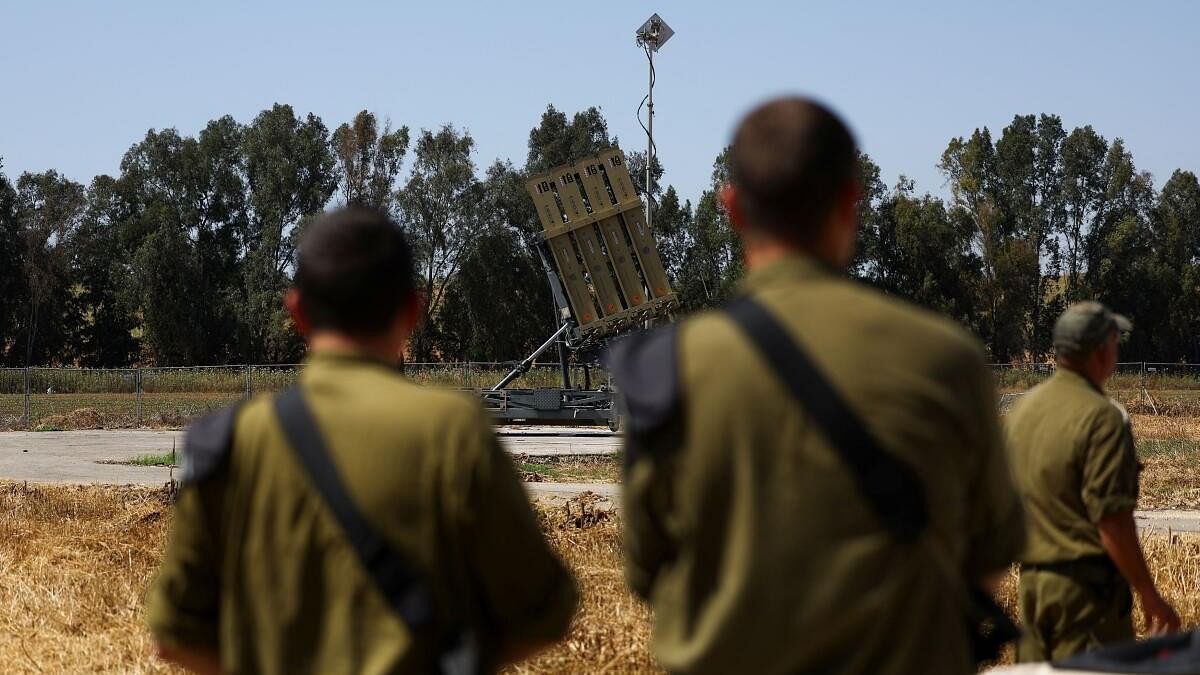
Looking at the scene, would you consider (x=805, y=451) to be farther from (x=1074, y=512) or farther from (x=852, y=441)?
(x=1074, y=512)

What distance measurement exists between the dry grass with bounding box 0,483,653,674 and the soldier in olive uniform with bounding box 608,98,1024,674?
430cm

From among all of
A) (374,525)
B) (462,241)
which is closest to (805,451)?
(374,525)

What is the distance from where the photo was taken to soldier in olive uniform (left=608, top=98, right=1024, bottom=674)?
215 cm

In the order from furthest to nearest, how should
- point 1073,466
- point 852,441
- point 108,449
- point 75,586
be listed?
point 108,449 → point 75,586 → point 1073,466 → point 852,441

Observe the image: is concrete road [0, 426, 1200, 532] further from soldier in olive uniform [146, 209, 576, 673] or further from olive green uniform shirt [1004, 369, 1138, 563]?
soldier in olive uniform [146, 209, 576, 673]

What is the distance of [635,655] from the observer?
6531 mm

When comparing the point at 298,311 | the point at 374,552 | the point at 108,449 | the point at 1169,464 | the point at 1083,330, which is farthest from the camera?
the point at 108,449

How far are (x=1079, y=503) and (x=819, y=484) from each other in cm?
271

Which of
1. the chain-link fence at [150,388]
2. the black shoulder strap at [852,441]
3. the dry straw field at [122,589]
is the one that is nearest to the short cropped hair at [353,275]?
the black shoulder strap at [852,441]

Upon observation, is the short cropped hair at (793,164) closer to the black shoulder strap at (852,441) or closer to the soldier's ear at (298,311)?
the black shoulder strap at (852,441)

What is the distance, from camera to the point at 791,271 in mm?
2244

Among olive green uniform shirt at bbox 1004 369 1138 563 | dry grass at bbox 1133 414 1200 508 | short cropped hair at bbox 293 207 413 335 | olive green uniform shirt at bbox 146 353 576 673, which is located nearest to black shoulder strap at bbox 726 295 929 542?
olive green uniform shirt at bbox 146 353 576 673

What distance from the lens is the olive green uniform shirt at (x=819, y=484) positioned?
2150mm

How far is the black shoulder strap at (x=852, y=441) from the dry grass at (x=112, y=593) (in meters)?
4.41
